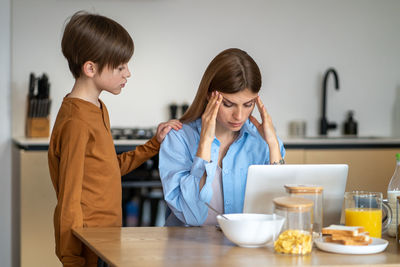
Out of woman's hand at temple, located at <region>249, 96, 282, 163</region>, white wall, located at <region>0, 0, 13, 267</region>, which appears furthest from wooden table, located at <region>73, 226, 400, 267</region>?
white wall, located at <region>0, 0, 13, 267</region>

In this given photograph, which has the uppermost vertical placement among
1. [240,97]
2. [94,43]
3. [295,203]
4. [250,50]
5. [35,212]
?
[250,50]

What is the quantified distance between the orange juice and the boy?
84 cm

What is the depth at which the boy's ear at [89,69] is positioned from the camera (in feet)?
6.94

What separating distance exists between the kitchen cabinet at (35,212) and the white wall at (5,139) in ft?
1.53

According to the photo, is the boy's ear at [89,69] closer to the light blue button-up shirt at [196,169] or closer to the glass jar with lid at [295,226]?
the light blue button-up shirt at [196,169]

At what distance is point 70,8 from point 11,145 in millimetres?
960

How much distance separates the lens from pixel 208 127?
6.79 feet

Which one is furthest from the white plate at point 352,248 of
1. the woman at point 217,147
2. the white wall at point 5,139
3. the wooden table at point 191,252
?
the white wall at point 5,139

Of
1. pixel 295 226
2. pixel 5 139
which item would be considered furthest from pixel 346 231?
pixel 5 139

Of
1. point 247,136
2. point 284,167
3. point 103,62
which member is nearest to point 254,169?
point 284,167

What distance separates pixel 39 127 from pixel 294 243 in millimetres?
2542

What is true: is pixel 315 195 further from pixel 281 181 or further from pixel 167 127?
pixel 167 127

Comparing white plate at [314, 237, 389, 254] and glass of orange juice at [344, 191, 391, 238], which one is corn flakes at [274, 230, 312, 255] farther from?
glass of orange juice at [344, 191, 391, 238]

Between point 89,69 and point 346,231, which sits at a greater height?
point 89,69
